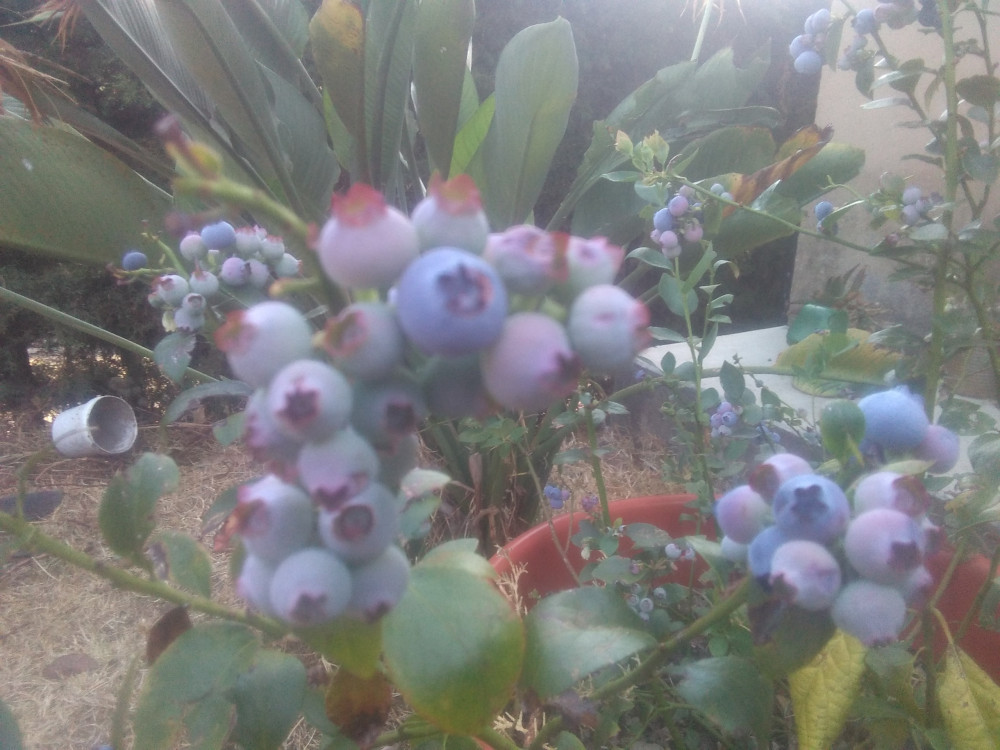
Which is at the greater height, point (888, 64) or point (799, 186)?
point (888, 64)

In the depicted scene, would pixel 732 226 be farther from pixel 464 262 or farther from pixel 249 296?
pixel 464 262

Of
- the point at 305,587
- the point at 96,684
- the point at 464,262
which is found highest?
the point at 464,262

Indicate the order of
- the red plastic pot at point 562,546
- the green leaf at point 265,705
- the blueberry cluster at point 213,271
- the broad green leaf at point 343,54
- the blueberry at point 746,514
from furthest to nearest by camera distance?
1. the broad green leaf at point 343,54
2. the red plastic pot at point 562,546
3. the blueberry cluster at point 213,271
4. the green leaf at point 265,705
5. the blueberry at point 746,514

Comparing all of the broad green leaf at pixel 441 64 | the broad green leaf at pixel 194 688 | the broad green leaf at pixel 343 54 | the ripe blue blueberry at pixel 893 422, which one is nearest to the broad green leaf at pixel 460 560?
the broad green leaf at pixel 194 688

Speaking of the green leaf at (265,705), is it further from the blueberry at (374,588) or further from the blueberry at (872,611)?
the blueberry at (872,611)

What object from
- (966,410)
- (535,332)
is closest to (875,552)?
(535,332)

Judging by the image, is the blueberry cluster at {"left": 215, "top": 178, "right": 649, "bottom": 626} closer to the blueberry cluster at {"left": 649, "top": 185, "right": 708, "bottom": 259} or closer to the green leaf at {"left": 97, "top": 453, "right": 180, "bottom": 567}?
the green leaf at {"left": 97, "top": 453, "right": 180, "bottom": 567}
